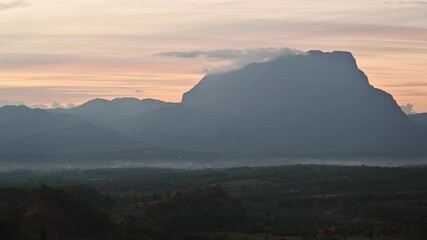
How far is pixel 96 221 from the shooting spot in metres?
81.8

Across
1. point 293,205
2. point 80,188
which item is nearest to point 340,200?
point 293,205

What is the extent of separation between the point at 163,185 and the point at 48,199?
261 ft

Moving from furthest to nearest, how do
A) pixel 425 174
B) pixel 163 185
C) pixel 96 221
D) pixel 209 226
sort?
Answer: pixel 425 174, pixel 163 185, pixel 209 226, pixel 96 221

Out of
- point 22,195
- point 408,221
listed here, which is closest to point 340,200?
point 408,221

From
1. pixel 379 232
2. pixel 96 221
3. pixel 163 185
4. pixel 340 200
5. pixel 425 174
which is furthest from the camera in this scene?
pixel 425 174

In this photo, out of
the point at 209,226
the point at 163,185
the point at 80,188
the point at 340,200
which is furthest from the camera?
the point at 163,185

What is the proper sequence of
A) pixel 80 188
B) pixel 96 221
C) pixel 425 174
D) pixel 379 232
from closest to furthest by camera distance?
pixel 96 221, pixel 379 232, pixel 80 188, pixel 425 174

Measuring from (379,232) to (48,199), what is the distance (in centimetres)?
3929

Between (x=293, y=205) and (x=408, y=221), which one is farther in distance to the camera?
(x=293, y=205)

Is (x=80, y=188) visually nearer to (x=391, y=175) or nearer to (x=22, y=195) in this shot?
(x=22, y=195)

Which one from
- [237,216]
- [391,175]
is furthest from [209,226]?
[391,175]

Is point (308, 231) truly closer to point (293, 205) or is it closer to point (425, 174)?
point (293, 205)

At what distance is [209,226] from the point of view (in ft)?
342

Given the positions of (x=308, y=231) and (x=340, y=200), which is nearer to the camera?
(x=308, y=231)
